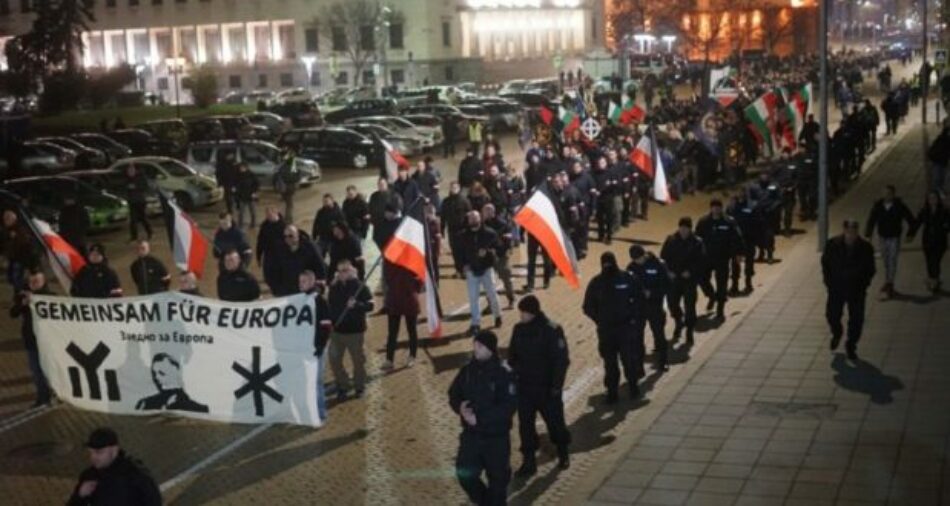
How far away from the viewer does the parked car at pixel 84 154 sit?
119 ft

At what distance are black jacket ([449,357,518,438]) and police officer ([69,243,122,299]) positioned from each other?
666cm

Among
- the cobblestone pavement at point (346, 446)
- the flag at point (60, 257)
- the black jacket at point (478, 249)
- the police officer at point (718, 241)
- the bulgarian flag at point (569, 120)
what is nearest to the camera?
the cobblestone pavement at point (346, 446)

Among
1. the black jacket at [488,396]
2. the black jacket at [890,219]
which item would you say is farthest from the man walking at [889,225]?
the black jacket at [488,396]

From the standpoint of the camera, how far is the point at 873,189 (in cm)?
3048

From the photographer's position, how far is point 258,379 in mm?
12109

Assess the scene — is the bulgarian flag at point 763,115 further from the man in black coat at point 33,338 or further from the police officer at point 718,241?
the man in black coat at point 33,338

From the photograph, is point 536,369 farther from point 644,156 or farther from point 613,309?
point 644,156

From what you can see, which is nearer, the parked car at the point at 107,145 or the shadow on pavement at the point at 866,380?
the shadow on pavement at the point at 866,380

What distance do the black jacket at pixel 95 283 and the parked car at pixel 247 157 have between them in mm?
20191

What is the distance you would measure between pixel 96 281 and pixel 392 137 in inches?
1167

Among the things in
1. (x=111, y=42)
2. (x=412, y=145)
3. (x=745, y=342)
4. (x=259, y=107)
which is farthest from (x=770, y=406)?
(x=111, y=42)

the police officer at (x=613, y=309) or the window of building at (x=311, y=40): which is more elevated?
the window of building at (x=311, y=40)

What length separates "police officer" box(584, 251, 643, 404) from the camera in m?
12.6

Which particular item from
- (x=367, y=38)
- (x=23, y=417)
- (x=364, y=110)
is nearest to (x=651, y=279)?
(x=23, y=417)
